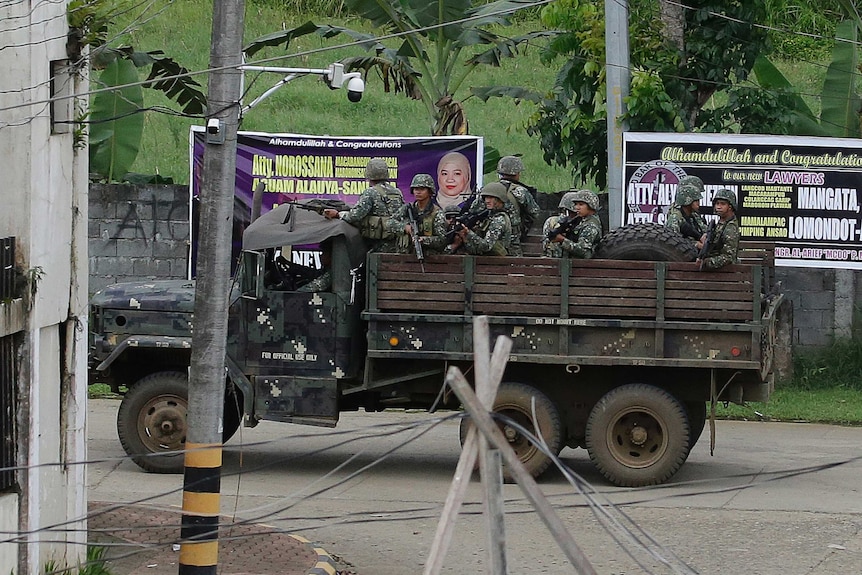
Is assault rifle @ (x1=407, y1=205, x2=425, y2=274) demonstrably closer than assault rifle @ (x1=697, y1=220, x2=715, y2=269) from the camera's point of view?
No

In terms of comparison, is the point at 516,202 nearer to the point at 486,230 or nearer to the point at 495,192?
the point at 495,192

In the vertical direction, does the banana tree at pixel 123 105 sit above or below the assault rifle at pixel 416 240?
above

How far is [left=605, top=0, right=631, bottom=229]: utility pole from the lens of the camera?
1447 cm

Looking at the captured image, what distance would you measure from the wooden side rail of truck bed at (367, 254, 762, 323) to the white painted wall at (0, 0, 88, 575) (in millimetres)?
3197

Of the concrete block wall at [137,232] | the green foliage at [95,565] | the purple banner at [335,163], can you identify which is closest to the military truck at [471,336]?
the green foliage at [95,565]

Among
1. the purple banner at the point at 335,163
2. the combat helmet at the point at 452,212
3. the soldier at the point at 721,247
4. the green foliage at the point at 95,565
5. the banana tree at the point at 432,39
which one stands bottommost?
the green foliage at the point at 95,565

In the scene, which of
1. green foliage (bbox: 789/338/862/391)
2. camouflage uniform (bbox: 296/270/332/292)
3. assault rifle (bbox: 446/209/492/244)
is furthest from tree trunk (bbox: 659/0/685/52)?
camouflage uniform (bbox: 296/270/332/292)

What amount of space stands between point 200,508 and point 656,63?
1038 cm

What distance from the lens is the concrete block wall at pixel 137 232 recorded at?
54.3 ft

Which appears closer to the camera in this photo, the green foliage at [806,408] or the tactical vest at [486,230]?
the tactical vest at [486,230]

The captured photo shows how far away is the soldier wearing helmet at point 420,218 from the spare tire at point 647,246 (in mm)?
1499

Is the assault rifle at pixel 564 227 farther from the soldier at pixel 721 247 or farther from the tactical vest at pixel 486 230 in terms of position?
the soldier at pixel 721 247

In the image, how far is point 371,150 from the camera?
16188 millimetres

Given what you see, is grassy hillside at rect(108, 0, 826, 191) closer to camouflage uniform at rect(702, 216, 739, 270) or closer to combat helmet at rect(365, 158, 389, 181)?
combat helmet at rect(365, 158, 389, 181)
